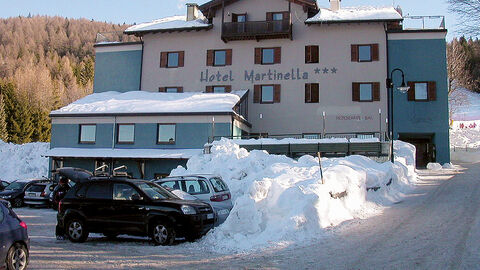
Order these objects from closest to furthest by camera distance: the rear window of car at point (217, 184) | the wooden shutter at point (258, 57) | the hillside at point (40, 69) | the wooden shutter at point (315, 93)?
the rear window of car at point (217, 184), the wooden shutter at point (315, 93), the wooden shutter at point (258, 57), the hillside at point (40, 69)

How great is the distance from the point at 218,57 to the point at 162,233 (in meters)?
27.4

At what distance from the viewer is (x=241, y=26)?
115 feet

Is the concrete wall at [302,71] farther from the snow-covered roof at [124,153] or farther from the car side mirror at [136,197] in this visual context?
the car side mirror at [136,197]

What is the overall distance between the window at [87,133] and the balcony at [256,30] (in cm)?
1201

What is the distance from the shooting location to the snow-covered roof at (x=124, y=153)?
27625mm

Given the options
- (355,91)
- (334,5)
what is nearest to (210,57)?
(334,5)

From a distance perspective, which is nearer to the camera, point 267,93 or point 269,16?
point 267,93

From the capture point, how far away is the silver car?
12.7 m

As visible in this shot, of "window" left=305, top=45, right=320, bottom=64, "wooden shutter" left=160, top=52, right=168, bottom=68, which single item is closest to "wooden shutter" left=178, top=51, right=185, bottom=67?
"wooden shutter" left=160, top=52, right=168, bottom=68

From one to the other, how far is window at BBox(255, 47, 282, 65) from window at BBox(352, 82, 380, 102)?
20.1ft

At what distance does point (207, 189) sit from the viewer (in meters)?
13.0

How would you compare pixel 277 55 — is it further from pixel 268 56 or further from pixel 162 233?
pixel 162 233

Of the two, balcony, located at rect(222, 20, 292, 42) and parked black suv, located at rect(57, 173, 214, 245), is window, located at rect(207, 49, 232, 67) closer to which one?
balcony, located at rect(222, 20, 292, 42)


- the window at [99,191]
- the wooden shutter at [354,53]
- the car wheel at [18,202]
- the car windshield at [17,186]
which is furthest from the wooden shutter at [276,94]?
the window at [99,191]
